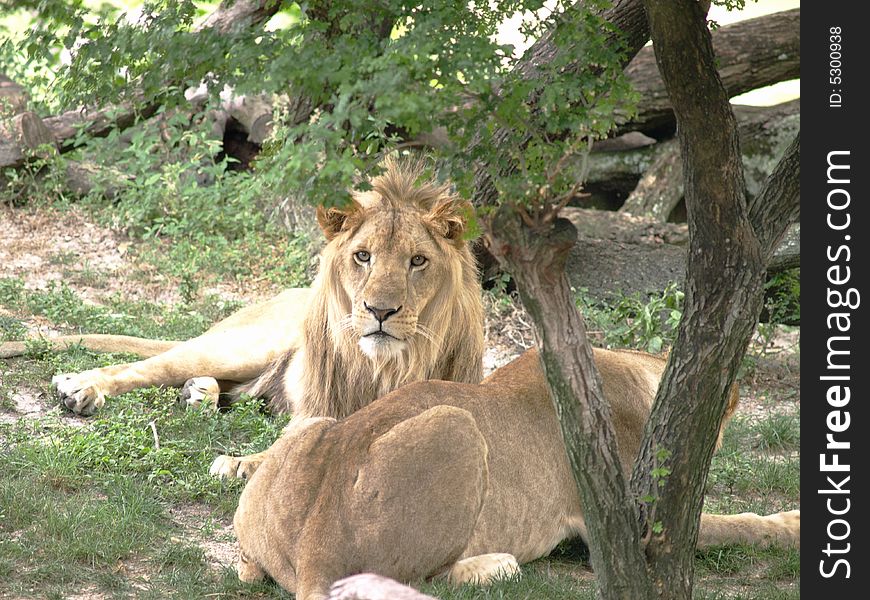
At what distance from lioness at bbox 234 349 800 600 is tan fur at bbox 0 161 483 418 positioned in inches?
Result: 26.0

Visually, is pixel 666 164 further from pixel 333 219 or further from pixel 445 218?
Result: pixel 333 219

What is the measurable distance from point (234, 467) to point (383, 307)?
3.32 feet

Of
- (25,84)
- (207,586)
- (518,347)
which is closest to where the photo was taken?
(207,586)

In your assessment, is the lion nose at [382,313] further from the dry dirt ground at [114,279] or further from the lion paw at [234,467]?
the dry dirt ground at [114,279]

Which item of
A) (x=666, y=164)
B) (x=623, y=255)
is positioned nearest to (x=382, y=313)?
(x=623, y=255)

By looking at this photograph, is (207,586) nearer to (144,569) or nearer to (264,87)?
(144,569)

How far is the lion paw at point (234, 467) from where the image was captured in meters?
5.04

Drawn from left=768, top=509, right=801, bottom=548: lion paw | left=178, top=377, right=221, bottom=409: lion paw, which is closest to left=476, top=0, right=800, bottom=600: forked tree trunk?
left=768, top=509, right=801, bottom=548: lion paw

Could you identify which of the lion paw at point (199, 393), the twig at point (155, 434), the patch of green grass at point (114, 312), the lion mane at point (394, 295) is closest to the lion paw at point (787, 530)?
the lion mane at point (394, 295)

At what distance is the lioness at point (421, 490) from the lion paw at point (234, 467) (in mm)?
963

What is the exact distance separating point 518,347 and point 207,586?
169 inches

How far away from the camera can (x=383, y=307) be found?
191 inches
